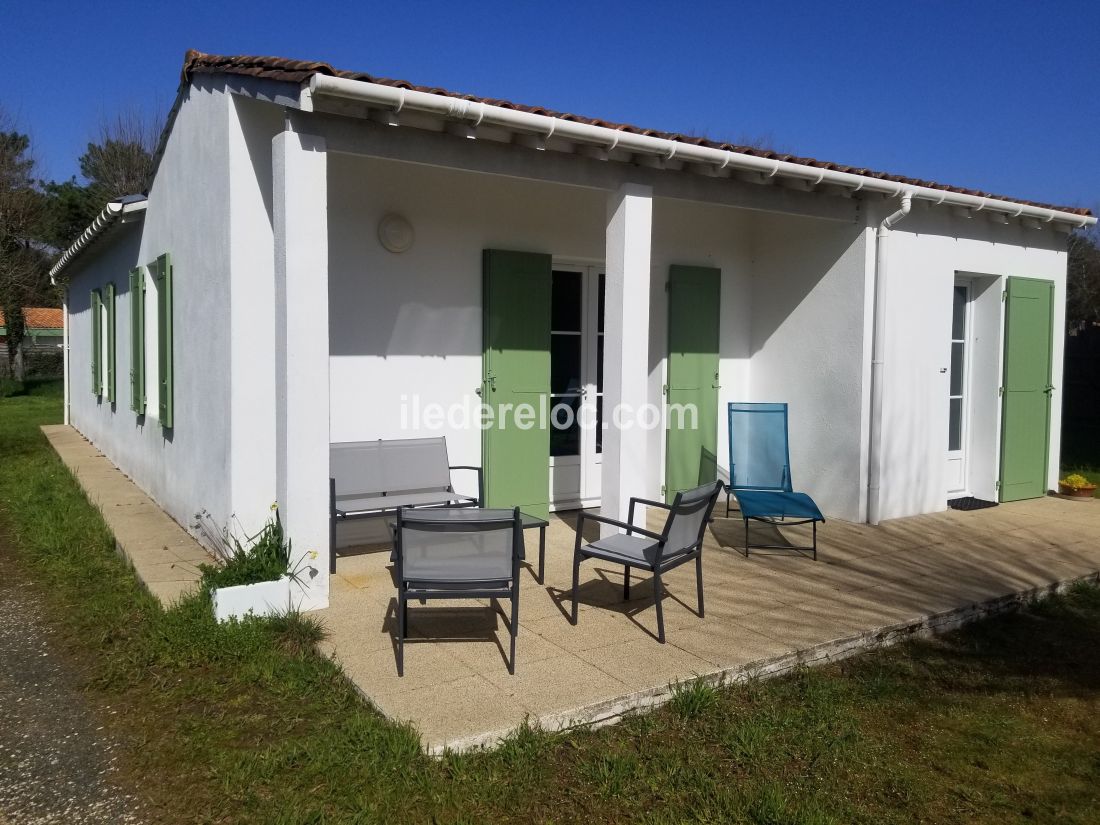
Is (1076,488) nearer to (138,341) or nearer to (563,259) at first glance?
(563,259)

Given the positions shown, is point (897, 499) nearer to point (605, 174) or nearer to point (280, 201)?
point (605, 174)

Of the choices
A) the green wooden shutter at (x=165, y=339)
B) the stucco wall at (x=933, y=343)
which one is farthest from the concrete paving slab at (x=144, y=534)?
the stucco wall at (x=933, y=343)

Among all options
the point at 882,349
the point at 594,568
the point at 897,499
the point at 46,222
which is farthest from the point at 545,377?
the point at 46,222

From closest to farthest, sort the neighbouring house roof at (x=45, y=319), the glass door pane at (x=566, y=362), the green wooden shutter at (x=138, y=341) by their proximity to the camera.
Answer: the glass door pane at (x=566, y=362), the green wooden shutter at (x=138, y=341), the neighbouring house roof at (x=45, y=319)

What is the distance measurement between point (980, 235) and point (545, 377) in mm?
4372

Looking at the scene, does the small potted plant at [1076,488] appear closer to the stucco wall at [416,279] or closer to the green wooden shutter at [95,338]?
the stucco wall at [416,279]

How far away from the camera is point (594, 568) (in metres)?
5.70

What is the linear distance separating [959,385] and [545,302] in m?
4.29

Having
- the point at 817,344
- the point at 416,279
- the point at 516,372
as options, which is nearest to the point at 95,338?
Answer: the point at 416,279

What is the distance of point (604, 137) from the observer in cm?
523

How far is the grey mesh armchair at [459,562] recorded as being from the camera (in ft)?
12.3

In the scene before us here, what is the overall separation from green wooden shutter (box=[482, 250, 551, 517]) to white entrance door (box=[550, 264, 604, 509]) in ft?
0.82

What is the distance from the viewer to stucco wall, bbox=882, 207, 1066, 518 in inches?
288

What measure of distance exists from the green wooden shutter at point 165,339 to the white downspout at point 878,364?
584cm
